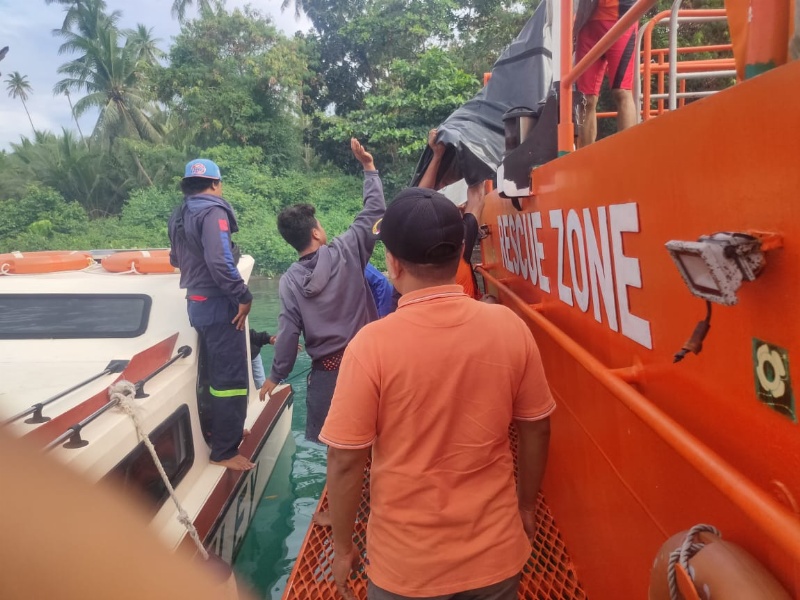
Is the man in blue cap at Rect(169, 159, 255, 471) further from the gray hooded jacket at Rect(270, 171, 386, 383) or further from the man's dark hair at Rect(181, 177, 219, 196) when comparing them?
the gray hooded jacket at Rect(270, 171, 386, 383)

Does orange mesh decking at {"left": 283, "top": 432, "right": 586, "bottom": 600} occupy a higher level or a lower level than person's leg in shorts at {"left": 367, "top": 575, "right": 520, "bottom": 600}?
lower

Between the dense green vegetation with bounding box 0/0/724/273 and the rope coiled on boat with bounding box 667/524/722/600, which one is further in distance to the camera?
the dense green vegetation with bounding box 0/0/724/273

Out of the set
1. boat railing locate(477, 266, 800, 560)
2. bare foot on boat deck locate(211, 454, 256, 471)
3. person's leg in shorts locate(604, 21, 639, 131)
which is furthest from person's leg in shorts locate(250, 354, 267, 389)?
boat railing locate(477, 266, 800, 560)

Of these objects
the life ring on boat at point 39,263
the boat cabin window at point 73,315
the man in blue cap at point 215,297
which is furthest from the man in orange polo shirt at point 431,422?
the life ring on boat at point 39,263

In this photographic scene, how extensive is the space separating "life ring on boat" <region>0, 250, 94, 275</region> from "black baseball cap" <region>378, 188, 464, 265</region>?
12.5ft

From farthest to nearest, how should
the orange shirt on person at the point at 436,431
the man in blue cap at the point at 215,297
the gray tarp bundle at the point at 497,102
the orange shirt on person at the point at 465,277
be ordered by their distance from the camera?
1. the orange shirt on person at the point at 465,277
2. the gray tarp bundle at the point at 497,102
3. the man in blue cap at the point at 215,297
4. the orange shirt on person at the point at 436,431

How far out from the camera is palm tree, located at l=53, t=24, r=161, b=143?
25125mm

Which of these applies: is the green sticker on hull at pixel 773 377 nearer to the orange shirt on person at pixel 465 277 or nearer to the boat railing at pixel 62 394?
the boat railing at pixel 62 394

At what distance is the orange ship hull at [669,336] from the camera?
0.90 metres

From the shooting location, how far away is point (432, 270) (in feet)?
4.49

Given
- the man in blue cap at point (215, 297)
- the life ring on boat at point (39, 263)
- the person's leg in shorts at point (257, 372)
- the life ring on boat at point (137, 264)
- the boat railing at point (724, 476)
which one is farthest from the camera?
the person's leg in shorts at point (257, 372)

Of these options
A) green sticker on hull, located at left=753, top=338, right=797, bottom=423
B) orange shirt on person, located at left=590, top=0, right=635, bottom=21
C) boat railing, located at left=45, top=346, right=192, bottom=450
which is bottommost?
boat railing, located at left=45, top=346, right=192, bottom=450

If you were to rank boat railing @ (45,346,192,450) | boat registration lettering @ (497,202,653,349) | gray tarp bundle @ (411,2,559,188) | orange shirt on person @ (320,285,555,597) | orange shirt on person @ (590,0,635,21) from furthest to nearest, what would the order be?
gray tarp bundle @ (411,2,559,188) < orange shirt on person @ (590,0,635,21) < boat railing @ (45,346,192,450) < boat registration lettering @ (497,202,653,349) < orange shirt on person @ (320,285,555,597)

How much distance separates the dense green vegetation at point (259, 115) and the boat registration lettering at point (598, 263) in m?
16.0
